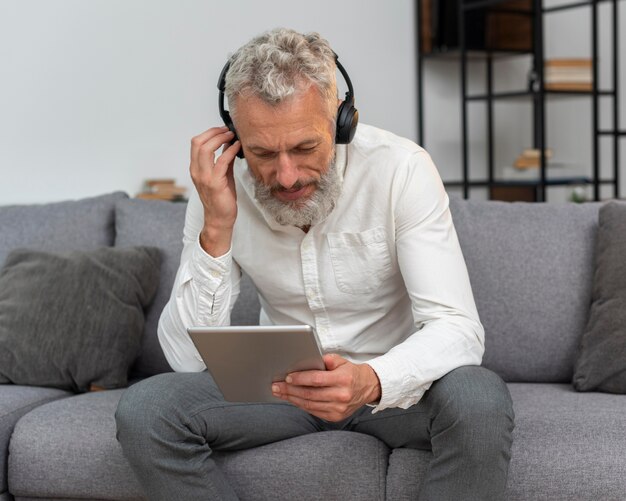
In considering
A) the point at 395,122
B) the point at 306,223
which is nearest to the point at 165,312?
the point at 306,223

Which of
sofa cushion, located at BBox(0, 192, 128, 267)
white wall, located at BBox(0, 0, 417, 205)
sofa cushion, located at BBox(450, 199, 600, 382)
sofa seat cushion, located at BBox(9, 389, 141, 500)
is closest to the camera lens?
sofa seat cushion, located at BBox(9, 389, 141, 500)

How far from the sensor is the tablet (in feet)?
4.56

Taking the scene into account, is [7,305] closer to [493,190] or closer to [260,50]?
[260,50]

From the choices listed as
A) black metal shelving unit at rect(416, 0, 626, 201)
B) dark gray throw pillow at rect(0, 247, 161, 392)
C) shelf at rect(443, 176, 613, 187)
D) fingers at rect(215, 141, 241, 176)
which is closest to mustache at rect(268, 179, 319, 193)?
fingers at rect(215, 141, 241, 176)

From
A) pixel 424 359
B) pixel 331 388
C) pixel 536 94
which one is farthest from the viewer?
pixel 536 94

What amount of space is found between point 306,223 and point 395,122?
231 cm

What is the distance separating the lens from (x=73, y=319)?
87.9 inches

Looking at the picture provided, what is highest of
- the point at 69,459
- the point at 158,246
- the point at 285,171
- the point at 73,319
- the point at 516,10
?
the point at 516,10

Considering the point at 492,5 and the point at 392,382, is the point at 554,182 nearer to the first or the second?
the point at 492,5

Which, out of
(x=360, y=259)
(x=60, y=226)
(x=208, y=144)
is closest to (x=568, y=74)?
(x=60, y=226)

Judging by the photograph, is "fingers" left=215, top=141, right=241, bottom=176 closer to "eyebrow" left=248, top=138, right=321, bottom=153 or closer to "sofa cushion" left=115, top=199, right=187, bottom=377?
"eyebrow" left=248, top=138, right=321, bottom=153

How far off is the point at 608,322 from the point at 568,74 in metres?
2.16

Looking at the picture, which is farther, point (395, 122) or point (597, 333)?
point (395, 122)

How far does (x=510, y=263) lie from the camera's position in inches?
86.0
